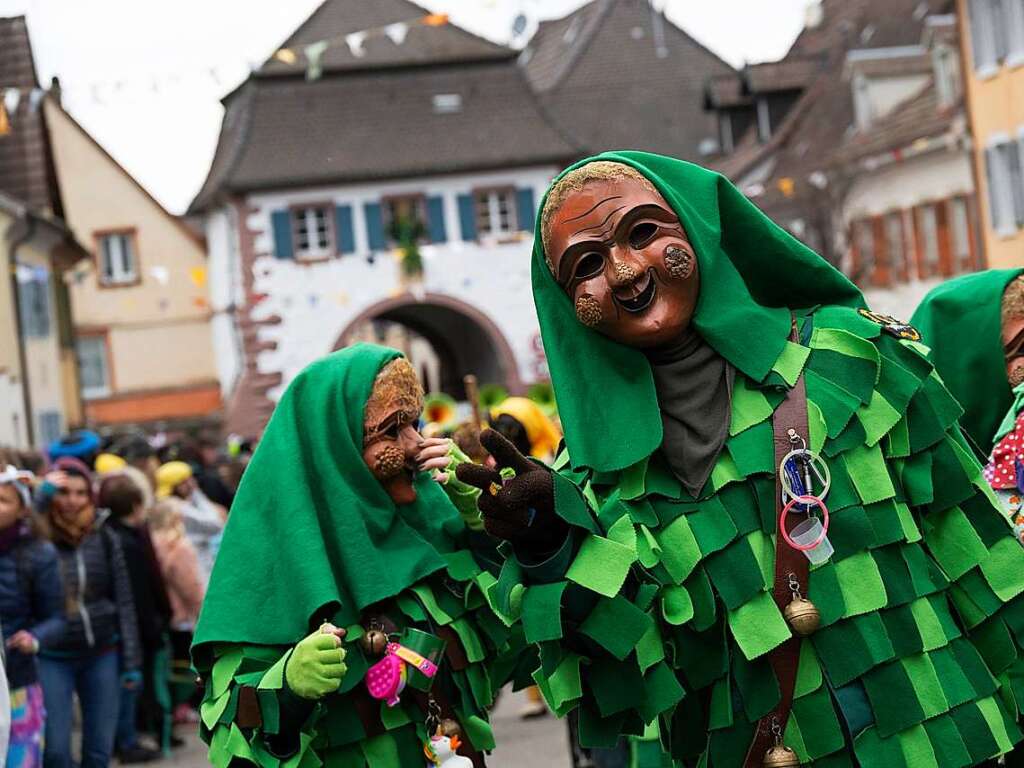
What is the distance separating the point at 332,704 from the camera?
4672 millimetres

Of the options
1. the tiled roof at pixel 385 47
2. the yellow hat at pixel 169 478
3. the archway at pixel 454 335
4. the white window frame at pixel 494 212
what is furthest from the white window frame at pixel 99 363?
the yellow hat at pixel 169 478

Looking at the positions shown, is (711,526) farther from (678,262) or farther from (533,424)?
(533,424)

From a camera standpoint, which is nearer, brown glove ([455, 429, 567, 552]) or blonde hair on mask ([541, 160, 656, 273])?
brown glove ([455, 429, 567, 552])

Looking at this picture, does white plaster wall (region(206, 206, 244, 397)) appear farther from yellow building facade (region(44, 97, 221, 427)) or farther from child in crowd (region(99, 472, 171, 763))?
child in crowd (region(99, 472, 171, 763))

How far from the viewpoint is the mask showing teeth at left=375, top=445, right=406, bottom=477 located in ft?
15.8

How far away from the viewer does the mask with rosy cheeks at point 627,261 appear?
348 centimetres

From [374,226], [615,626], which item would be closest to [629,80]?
[374,226]

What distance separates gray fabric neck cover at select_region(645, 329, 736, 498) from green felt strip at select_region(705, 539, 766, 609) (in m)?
0.13

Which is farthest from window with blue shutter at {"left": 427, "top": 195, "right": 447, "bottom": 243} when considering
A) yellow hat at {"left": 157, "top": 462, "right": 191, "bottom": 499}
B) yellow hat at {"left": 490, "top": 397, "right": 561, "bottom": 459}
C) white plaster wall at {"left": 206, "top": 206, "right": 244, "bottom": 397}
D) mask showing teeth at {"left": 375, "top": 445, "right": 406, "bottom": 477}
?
mask showing teeth at {"left": 375, "top": 445, "right": 406, "bottom": 477}

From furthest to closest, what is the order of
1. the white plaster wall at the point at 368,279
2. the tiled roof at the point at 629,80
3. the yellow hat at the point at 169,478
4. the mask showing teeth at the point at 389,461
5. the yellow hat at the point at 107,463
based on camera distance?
1. the tiled roof at the point at 629,80
2. the white plaster wall at the point at 368,279
3. the yellow hat at the point at 107,463
4. the yellow hat at the point at 169,478
5. the mask showing teeth at the point at 389,461

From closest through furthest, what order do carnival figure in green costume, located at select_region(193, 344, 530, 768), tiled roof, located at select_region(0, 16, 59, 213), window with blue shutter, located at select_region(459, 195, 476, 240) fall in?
1. carnival figure in green costume, located at select_region(193, 344, 530, 768)
2. tiled roof, located at select_region(0, 16, 59, 213)
3. window with blue shutter, located at select_region(459, 195, 476, 240)

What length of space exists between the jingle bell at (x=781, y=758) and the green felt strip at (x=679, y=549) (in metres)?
0.36

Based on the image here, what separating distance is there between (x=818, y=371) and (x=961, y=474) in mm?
346

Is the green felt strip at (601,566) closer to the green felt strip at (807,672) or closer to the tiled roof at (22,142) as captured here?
the green felt strip at (807,672)
